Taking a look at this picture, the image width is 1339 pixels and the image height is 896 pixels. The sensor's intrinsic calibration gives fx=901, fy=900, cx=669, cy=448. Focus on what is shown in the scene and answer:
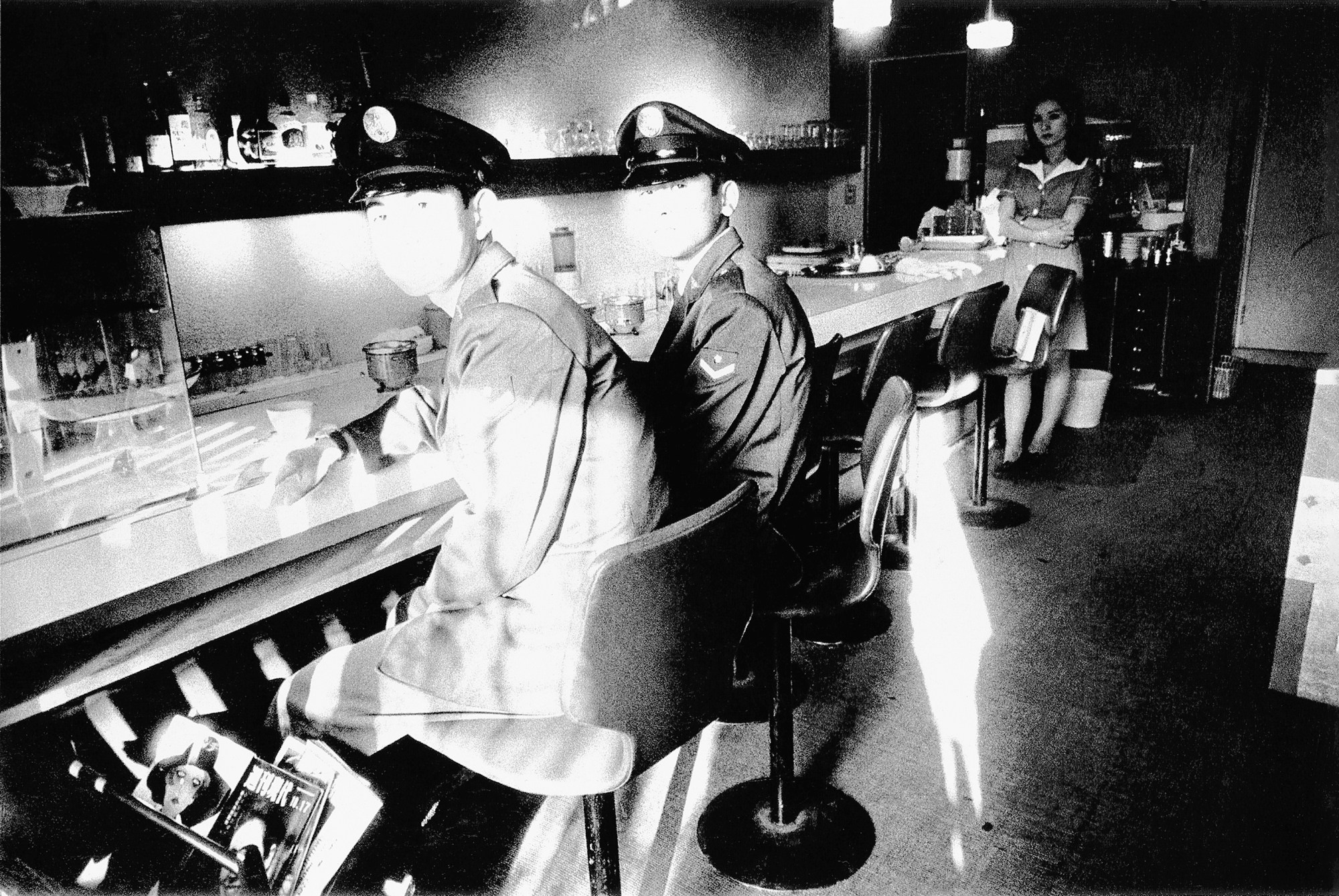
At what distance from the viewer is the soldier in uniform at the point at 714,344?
7.10 ft

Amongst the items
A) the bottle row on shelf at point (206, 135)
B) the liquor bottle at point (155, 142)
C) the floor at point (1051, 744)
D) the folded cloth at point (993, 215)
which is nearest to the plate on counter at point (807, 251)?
the folded cloth at point (993, 215)

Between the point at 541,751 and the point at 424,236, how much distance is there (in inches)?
38.2

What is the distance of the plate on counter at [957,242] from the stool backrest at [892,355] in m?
2.74

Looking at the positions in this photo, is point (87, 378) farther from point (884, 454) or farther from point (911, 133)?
point (911, 133)

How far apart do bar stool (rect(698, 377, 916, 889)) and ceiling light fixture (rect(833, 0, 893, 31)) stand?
138 inches

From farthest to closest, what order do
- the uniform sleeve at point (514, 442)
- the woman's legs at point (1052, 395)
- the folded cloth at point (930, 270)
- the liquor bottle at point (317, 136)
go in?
1. the woman's legs at point (1052, 395)
2. the folded cloth at point (930, 270)
3. the liquor bottle at point (317, 136)
4. the uniform sleeve at point (514, 442)

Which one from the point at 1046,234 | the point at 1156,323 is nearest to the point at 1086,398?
the point at 1156,323

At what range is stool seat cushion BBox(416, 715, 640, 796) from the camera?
4.60 ft

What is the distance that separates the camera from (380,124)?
66.3 inches

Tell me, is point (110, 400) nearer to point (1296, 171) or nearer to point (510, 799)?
point (510, 799)

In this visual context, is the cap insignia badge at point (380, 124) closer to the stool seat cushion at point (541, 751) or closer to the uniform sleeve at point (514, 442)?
the uniform sleeve at point (514, 442)

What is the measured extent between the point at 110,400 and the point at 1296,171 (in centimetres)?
806

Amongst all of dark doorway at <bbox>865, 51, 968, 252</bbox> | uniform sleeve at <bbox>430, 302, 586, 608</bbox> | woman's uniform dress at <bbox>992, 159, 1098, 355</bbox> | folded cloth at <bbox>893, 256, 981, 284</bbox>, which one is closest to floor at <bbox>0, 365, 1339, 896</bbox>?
uniform sleeve at <bbox>430, 302, 586, 608</bbox>

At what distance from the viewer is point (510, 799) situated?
7.98 ft
